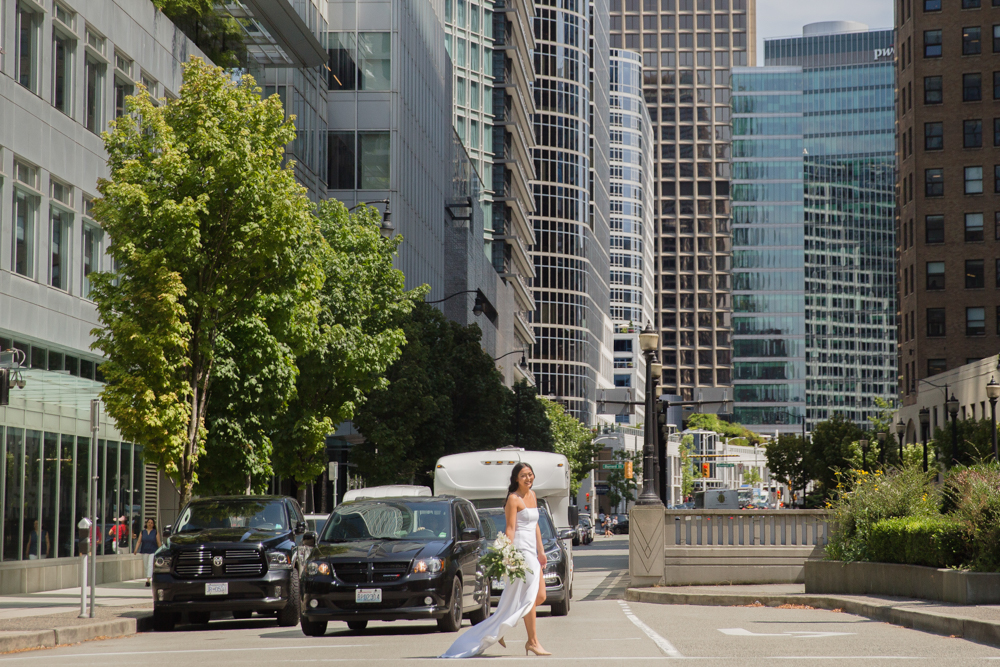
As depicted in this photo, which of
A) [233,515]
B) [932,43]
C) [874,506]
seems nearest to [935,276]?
[932,43]

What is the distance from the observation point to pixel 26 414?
2786 centimetres

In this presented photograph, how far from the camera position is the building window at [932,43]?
96312 mm

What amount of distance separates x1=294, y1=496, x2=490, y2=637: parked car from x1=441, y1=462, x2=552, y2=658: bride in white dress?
12.5 feet

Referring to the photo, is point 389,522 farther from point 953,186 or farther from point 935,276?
point 953,186

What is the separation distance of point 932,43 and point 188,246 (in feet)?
276

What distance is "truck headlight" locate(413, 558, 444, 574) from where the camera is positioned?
1648 cm

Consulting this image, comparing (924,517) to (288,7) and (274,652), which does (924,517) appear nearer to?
(274,652)

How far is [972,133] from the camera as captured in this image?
9475 centimetres

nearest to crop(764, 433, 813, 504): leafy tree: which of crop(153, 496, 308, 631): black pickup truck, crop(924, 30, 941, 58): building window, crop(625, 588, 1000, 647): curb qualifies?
crop(924, 30, 941, 58): building window

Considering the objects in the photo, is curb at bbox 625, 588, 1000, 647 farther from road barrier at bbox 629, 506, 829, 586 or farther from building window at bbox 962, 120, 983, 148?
building window at bbox 962, 120, 983, 148

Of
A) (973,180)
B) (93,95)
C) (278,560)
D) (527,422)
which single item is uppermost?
(973,180)

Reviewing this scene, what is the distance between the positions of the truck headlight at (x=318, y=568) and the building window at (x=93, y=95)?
17.8 metres

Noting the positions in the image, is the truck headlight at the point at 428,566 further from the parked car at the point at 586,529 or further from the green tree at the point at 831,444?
the green tree at the point at 831,444

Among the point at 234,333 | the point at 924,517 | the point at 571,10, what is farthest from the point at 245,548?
the point at 571,10
